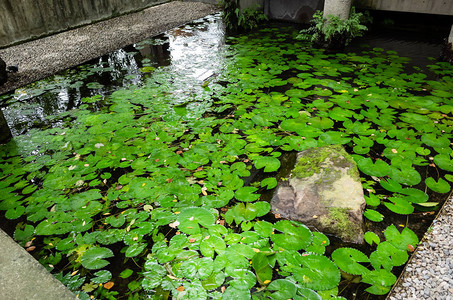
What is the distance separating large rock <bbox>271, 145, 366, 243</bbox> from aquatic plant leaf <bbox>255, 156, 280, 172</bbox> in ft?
0.70

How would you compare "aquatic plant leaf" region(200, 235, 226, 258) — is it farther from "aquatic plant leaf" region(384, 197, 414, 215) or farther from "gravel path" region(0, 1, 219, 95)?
"gravel path" region(0, 1, 219, 95)

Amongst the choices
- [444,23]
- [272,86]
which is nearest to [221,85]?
[272,86]

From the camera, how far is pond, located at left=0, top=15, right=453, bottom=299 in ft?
6.52

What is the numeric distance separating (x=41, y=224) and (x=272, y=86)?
3.46 meters

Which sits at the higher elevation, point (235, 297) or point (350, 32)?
point (350, 32)

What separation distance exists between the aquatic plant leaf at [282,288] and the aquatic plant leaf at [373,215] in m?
0.92

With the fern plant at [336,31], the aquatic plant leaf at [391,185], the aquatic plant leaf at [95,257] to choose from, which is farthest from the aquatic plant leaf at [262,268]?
the fern plant at [336,31]

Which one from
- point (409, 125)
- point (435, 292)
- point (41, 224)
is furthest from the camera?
point (409, 125)

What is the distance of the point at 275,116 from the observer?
369 cm

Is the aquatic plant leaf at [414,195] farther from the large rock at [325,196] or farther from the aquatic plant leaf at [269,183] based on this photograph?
the aquatic plant leaf at [269,183]

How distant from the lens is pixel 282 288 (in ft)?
6.04

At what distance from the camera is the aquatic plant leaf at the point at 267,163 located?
2854 mm

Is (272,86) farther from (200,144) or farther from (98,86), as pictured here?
(98,86)

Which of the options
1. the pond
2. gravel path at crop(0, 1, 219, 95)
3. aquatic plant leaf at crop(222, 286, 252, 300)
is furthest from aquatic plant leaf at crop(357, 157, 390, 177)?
gravel path at crop(0, 1, 219, 95)
